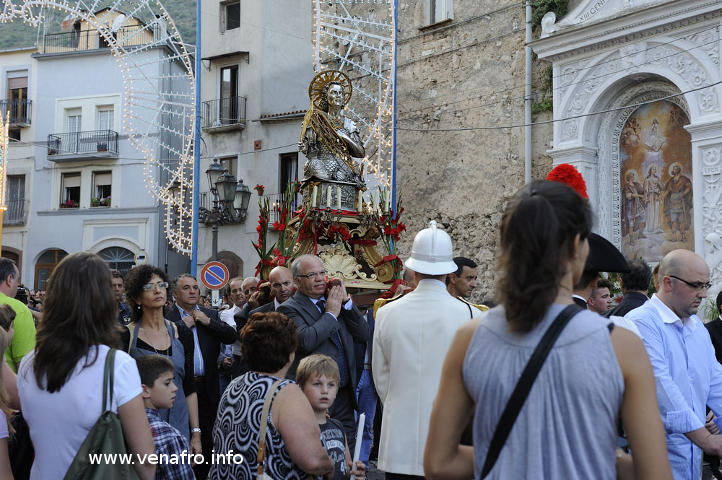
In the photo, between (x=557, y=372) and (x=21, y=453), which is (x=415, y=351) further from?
(x=557, y=372)

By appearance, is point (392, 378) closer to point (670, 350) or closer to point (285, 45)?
point (670, 350)

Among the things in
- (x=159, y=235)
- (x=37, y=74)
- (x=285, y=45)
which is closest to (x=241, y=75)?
(x=285, y=45)

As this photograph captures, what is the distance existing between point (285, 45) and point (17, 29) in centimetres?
2014

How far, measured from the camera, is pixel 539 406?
2135mm

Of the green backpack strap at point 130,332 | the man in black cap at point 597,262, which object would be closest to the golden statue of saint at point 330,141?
the green backpack strap at point 130,332

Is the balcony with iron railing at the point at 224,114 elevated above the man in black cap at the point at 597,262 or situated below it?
above

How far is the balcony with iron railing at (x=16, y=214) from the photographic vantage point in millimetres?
31031

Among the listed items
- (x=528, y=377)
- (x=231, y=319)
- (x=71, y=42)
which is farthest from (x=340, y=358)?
(x=71, y=42)

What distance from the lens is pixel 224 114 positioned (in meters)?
26.0

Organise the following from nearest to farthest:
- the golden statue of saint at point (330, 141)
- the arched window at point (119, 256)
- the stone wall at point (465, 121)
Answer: the golden statue of saint at point (330, 141) < the stone wall at point (465, 121) < the arched window at point (119, 256)

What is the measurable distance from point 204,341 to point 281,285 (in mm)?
908

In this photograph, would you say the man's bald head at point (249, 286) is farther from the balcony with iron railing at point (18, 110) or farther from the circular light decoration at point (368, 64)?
the balcony with iron railing at point (18, 110)

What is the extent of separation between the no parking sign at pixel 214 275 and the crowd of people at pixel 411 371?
4281mm

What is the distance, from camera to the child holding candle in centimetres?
409
